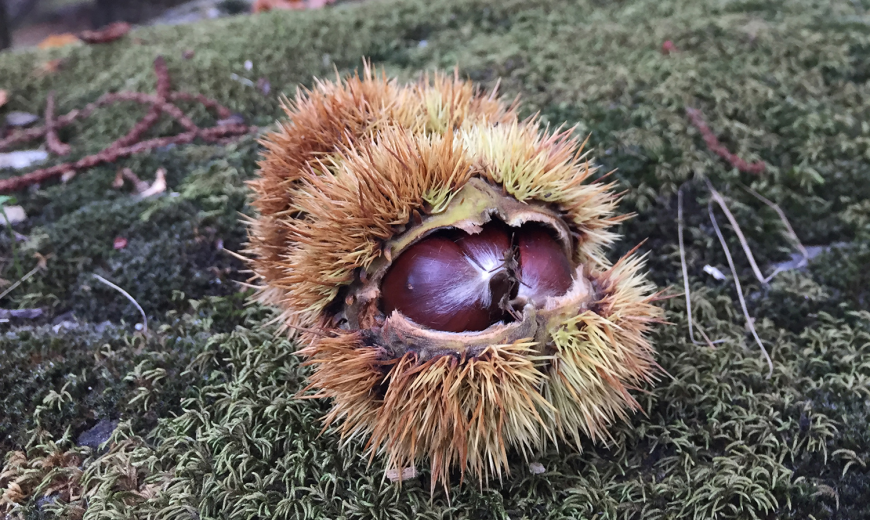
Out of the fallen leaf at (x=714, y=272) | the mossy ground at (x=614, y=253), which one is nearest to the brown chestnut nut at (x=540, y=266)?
the mossy ground at (x=614, y=253)

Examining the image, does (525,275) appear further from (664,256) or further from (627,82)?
(627,82)

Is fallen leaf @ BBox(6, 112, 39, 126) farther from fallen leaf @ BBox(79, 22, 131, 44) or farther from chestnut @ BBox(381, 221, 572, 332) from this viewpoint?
chestnut @ BBox(381, 221, 572, 332)

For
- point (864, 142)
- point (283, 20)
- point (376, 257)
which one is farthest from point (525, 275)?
point (283, 20)

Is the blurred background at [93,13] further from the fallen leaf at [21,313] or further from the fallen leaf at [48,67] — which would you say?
the fallen leaf at [21,313]

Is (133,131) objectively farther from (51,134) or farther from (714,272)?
(714,272)

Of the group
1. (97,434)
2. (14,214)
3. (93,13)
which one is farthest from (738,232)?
(93,13)
